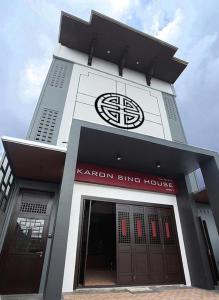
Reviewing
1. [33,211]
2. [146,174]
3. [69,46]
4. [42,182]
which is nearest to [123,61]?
[69,46]

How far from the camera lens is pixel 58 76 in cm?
693

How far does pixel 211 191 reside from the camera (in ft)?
15.9

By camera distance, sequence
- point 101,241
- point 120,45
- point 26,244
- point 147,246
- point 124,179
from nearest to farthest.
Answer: point 26,244 → point 147,246 → point 124,179 → point 120,45 → point 101,241

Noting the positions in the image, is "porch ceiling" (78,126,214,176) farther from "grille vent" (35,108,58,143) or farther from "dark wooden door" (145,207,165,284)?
"dark wooden door" (145,207,165,284)

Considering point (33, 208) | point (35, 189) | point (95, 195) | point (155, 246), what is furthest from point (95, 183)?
point (155, 246)

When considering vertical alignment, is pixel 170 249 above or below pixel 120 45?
below

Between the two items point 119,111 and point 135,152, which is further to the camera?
point 119,111

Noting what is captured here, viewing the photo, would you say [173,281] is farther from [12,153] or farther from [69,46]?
[69,46]

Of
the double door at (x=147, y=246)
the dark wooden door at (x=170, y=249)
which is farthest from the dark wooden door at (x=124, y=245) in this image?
the dark wooden door at (x=170, y=249)

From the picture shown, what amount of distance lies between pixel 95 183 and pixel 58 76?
4.24 m

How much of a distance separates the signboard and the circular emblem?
1.76 meters

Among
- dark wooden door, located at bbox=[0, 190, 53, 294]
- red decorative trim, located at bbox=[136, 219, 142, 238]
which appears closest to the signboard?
red decorative trim, located at bbox=[136, 219, 142, 238]

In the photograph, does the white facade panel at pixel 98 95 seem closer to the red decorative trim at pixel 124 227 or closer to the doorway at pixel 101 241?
the red decorative trim at pixel 124 227

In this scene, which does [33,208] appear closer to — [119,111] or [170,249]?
[170,249]
